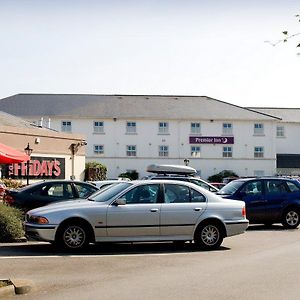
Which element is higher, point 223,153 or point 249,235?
point 223,153

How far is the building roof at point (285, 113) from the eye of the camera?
7206 centimetres

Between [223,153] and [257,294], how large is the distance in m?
56.2

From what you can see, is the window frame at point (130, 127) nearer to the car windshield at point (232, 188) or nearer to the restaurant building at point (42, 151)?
the restaurant building at point (42, 151)

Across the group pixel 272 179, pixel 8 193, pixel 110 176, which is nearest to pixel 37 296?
pixel 8 193

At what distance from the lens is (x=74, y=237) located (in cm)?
1372

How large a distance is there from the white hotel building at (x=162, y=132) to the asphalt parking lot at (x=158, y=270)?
48.6 meters

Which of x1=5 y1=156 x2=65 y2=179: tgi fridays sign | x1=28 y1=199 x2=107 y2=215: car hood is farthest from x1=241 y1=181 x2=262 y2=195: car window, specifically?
x1=5 y1=156 x2=65 y2=179: tgi fridays sign

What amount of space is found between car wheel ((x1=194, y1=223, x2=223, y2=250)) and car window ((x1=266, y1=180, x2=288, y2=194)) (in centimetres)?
585

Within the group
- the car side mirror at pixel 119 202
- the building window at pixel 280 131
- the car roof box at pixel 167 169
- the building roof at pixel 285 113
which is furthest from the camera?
the building roof at pixel 285 113

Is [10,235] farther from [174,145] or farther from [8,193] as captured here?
Answer: [174,145]

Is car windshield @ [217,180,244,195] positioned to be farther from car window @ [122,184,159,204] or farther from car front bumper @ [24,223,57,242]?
car front bumper @ [24,223,57,242]

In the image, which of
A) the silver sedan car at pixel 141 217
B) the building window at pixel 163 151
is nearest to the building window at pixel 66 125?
the building window at pixel 163 151

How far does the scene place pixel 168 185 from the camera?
14.5 meters

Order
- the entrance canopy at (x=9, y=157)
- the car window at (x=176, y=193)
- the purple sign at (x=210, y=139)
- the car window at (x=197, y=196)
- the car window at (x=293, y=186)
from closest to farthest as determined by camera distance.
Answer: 1. the car window at (x=176, y=193)
2. the car window at (x=197, y=196)
3. the entrance canopy at (x=9, y=157)
4. the car window at (x=293, y=186)
5. the purple sign at (x=210, y=139)
